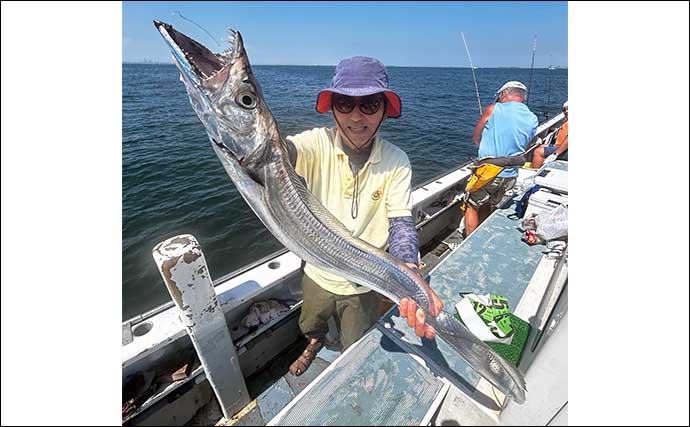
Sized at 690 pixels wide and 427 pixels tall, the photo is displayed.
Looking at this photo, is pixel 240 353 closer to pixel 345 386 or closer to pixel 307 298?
pixel 307 298

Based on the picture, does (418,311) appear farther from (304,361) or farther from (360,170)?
(304,361)

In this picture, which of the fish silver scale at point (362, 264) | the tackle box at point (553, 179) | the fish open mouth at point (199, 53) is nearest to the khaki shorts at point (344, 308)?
the fish silver scale at point (362, 264)

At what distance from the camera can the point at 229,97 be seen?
1487 millimetres

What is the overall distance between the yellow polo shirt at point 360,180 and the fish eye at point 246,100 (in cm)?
45

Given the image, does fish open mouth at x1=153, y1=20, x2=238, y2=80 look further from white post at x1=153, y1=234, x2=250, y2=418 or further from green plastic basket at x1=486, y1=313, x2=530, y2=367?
green plastic basket at x1=486, y1=313, x2=530, y2=367

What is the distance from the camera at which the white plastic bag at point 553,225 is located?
340cm

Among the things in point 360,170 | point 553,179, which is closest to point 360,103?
point 360,170

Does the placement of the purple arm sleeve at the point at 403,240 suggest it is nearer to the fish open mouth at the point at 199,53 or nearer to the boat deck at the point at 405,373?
the boat deck at the point at 405,373

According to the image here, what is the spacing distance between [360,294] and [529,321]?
1.34 metres

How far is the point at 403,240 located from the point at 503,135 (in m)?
3.38

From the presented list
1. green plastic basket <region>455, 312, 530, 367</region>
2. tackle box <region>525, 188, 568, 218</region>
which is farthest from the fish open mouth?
tackle box <region>525, 188, 568, 218</region>

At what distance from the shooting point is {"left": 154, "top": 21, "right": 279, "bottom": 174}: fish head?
145cm

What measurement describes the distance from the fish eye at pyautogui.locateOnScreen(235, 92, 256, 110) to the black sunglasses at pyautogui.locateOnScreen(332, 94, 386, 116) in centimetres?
55

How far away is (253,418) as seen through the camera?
2492 millimetres
